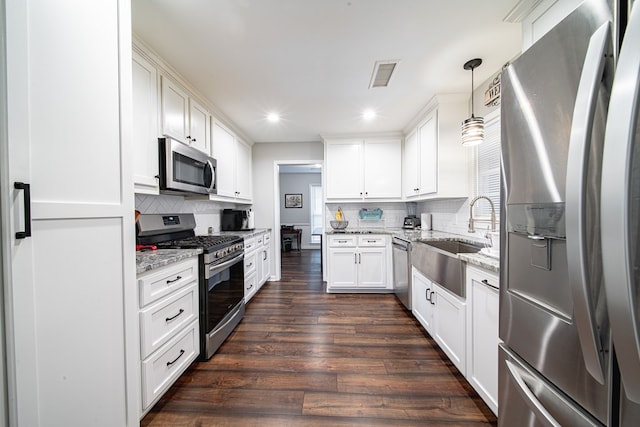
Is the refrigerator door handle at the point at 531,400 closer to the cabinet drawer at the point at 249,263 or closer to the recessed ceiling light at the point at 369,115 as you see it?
the cabinet drawer at the point at 249,263

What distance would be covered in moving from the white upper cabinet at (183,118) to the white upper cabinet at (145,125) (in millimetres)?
106

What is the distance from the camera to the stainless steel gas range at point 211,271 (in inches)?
74.3

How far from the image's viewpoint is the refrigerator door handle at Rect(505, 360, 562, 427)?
0.75m

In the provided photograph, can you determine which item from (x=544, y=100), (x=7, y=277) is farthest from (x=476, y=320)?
(x=7, y=277)

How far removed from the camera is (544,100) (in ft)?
2.45

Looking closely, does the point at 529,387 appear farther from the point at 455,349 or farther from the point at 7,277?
the point at 7,277

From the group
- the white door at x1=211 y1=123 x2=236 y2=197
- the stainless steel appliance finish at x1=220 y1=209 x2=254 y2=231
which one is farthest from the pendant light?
the stainless steel appliance finish at x1=220 y1=209 x2=254 y2=231

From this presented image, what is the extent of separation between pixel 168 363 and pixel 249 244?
1673 mm

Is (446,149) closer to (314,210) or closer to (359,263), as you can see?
(359,263)

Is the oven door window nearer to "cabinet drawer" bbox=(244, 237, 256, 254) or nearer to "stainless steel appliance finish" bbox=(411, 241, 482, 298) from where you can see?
"cabinet drawer" bbox=(244, 237, 256, 254)

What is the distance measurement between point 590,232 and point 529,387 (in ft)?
→ 2.10

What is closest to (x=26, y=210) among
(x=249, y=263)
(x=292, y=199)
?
(x=249, y=263)

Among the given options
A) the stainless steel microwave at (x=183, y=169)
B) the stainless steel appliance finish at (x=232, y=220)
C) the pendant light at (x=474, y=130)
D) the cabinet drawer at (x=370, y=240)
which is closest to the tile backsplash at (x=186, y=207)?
the stainless steel appliance finish at (x=232, y=220)

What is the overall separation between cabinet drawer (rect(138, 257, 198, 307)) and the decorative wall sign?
9.55 ft
